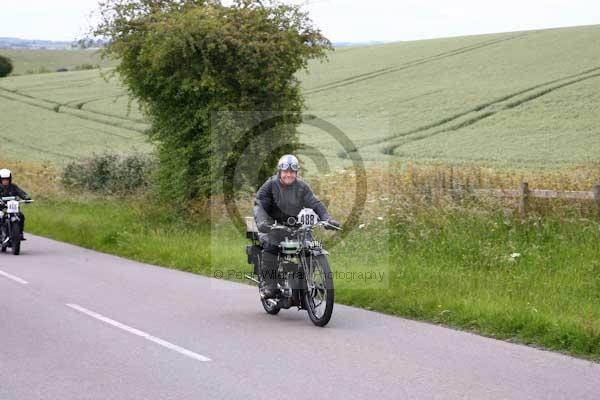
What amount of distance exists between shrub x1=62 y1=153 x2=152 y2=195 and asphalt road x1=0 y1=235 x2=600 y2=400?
15.7 meters

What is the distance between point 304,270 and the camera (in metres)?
10.6

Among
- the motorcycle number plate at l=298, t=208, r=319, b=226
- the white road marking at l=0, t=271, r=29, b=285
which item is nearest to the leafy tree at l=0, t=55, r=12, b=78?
→ the white road marking at l=0, t=271, r=29, b=285

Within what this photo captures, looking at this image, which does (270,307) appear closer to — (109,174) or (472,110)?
(109,174)

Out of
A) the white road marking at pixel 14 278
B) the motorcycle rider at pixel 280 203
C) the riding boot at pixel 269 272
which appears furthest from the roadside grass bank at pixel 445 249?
the white road marking at pixel 14 278

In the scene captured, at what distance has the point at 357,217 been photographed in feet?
58.4

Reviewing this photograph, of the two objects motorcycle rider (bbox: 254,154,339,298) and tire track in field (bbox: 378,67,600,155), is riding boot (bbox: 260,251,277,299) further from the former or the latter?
tire track in field (bbox: 378,67,600,155)

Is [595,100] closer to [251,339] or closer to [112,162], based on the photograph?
[112,162]

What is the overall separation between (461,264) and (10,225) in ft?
35.5

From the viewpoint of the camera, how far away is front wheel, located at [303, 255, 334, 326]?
32.9 feet

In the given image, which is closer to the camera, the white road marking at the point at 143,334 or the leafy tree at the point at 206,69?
the white road marking at the point at 143,334

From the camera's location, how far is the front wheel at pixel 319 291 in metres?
10.0

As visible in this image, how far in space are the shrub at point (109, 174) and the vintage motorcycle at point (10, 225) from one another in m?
6.74

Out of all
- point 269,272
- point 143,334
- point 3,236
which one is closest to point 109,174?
point 3,236

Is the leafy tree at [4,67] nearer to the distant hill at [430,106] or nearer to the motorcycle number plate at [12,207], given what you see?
the distant hill at [430,106]
